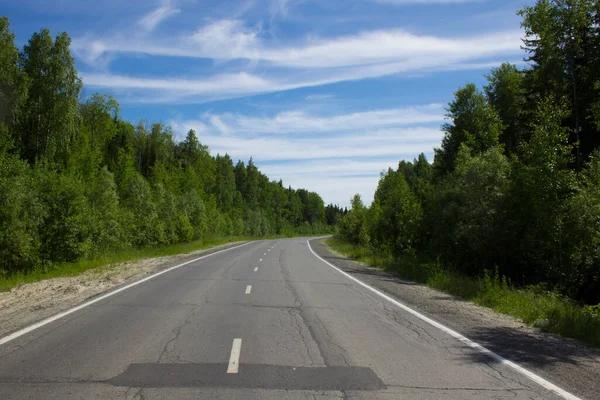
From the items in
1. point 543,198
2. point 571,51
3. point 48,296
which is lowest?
point 48,296

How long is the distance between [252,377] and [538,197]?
16.6 m

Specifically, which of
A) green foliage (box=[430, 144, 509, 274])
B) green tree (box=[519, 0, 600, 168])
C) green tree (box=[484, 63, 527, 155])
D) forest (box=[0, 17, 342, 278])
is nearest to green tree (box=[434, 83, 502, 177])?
green tree (box=[484, 63, 527, 155])

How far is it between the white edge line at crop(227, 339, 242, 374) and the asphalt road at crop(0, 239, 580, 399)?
0.01 metres

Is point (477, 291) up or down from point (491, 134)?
down

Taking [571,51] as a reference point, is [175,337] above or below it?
below

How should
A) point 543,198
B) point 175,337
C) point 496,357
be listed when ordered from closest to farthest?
point 496,357, point 175,337, point 543,198

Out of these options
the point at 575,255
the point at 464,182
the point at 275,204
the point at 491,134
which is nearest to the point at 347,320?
the point at 575,255

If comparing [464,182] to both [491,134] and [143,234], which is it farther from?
[143,234]

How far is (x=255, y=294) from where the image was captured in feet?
44.3

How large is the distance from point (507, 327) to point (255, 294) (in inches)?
264

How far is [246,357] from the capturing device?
6637mm

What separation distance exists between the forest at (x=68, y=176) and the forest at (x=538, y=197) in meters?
19.5

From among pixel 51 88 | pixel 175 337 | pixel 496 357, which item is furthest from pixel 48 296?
pixel 51 88

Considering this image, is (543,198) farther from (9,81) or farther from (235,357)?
(9,81)
